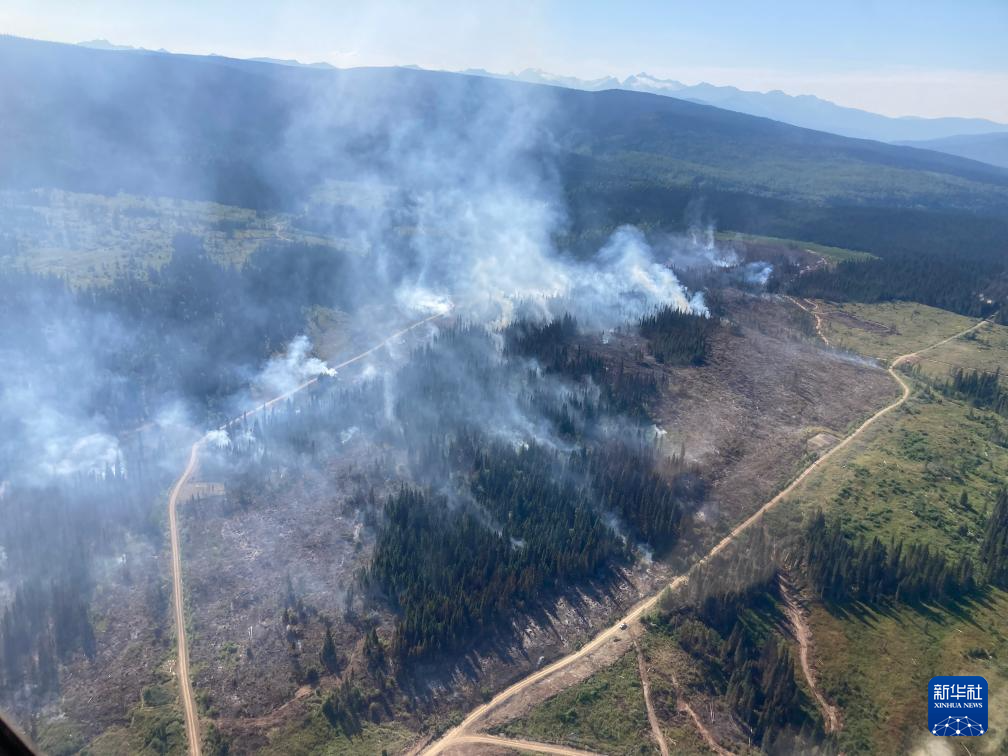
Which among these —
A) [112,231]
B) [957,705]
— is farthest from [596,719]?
[112,231]

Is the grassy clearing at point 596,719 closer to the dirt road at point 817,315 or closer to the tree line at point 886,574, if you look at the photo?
the tree line at point 886,574

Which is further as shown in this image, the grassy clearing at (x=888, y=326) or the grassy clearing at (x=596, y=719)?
the grassy clearing at (x=888, y=326)

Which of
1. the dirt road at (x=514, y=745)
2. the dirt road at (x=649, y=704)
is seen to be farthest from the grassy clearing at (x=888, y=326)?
the dirt road at (x=514, y=745)

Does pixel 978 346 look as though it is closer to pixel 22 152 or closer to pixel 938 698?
pixel 938 698

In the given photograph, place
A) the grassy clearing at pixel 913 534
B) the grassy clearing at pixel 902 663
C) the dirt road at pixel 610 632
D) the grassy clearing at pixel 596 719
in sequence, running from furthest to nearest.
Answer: the grassy clearing at pixel 913 534 < the dirt road at pixel 610 632 < the grassy clearing at pixel 596 719 < the grassy clearing at pixel 902 663

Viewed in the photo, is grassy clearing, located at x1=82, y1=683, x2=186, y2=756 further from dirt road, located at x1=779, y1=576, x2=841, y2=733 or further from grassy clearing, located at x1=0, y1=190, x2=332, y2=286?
grassy clearing, located at x1=0, y1=190, x2=332, y2=286

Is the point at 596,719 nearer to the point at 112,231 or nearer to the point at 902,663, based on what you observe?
the point at 902,663

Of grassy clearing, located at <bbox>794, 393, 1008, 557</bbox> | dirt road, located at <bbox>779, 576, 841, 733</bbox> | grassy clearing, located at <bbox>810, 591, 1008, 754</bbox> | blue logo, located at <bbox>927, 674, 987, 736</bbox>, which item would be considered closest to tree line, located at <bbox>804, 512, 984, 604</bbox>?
grassy clearing, located at <bbox>810, 591, 1008, 754</bbox>
